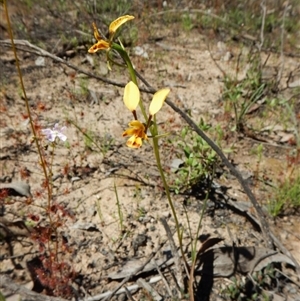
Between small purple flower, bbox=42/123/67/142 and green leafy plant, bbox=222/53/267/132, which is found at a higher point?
green leafy plant, bbox=222/53/267/132

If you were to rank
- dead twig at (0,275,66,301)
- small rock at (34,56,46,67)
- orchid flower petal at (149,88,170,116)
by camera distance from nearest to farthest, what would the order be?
orchid flower petal at (149,88,170,116) → dead twig at (0,275,66,301) → small rock at (34,56,46,67)

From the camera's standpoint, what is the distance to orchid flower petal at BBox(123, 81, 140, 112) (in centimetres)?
100

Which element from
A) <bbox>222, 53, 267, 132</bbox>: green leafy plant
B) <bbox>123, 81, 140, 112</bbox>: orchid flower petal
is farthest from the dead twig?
<bbox>222, 53, 267, 132</bbox>: green leafy plant

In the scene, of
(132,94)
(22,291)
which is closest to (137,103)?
(132,94)

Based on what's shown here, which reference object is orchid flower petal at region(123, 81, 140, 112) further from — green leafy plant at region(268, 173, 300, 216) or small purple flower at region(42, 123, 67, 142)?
green leafy plant at region(268, 173, 300, 216)

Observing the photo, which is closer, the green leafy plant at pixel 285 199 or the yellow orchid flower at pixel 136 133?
the yellow orchid flower at pixel 136 133

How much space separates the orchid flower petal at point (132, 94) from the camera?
100 cm

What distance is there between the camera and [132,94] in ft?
3.31

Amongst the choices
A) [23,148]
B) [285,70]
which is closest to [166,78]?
[285,70]

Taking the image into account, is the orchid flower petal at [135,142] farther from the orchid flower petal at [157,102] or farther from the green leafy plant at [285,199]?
the green leafy plant at [285,199]

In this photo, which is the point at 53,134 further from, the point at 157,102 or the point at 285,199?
the point at 285,199

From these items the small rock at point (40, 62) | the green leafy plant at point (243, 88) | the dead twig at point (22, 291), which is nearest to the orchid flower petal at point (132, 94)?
the dead twig at point (22, 291)

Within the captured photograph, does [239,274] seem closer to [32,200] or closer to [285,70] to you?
[32,200]

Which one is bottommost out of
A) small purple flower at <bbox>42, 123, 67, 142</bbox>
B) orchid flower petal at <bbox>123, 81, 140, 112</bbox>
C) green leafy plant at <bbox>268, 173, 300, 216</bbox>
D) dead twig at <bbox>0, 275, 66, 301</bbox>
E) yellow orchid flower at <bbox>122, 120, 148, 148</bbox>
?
dead twig at <bbox>0, 275, 66, 301</bbox>
